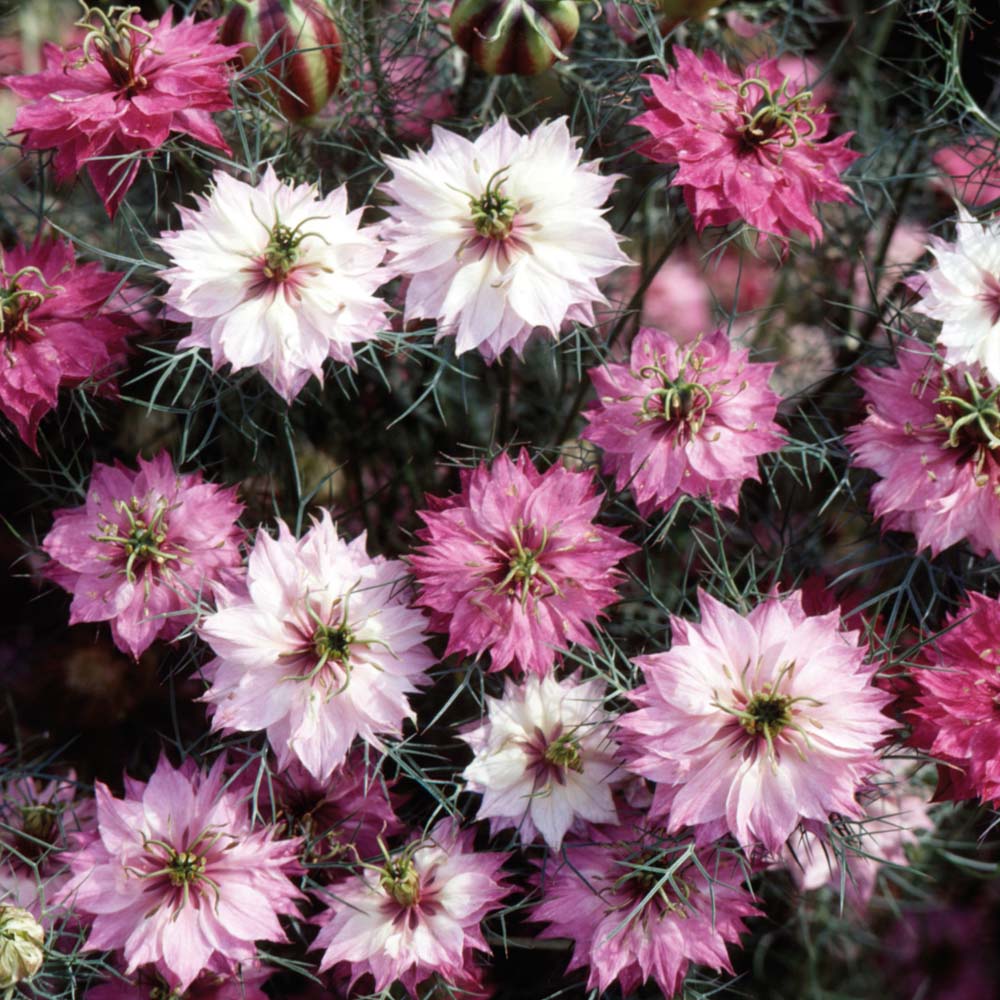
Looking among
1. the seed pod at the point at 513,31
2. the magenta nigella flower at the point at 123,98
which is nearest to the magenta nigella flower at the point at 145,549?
the magenta nigella flower at the point at 123,98

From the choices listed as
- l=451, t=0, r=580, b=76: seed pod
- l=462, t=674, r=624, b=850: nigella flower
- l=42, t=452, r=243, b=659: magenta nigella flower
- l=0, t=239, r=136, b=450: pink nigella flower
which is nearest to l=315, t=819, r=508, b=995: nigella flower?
l=462, t=674, r=624, b=850: nigella flower

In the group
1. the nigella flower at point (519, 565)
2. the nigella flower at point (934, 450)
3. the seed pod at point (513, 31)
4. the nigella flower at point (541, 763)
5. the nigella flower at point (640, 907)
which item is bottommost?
the nigella flower at point (640, 907)

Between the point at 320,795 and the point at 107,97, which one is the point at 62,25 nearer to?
the point at 107,97

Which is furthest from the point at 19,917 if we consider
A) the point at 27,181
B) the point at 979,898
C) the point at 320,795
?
the point at 979,898

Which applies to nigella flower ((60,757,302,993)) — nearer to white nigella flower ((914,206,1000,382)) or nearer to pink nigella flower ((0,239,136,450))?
pink nigella flower ((0,239,136,450))

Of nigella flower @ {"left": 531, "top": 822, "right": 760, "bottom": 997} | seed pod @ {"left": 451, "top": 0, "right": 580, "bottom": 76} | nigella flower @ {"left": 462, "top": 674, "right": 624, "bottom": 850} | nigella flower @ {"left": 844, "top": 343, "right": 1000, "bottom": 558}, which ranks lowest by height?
nigella flower @ {"left": 531, "top": 822, "right": 760, "bottom": 997}

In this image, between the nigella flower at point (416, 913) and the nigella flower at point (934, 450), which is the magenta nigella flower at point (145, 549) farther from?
the nigella flower at point (934, 450)
